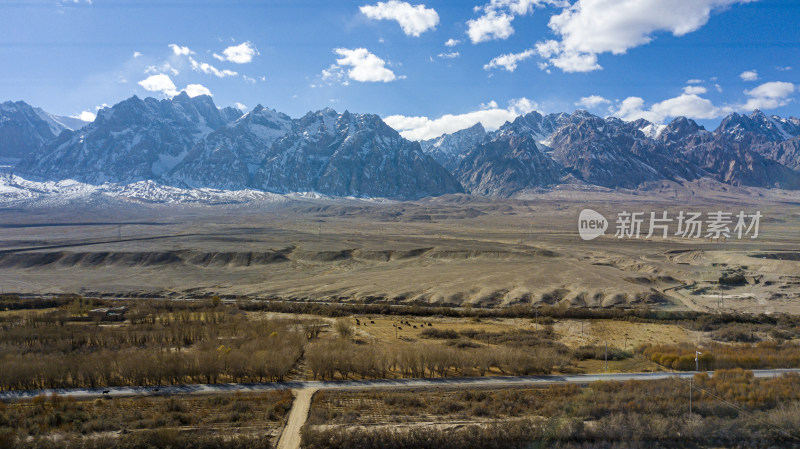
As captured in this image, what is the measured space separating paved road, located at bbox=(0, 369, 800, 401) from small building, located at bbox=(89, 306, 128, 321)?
22.1 metres

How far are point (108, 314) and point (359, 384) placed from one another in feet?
115

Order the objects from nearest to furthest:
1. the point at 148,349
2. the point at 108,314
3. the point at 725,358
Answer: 1. the point at 725,358
2. the point at 148,349
3. the point at 108,314

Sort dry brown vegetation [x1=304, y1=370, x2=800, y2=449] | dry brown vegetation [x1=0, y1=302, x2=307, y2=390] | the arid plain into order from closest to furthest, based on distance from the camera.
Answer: dry brown vegetation [x1=304, y1=370, x2=800, y2=449]
dry brown vegetation [x1=0, y1=302, x2=307, y2=390]
the arid plain

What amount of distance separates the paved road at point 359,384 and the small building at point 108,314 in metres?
22.1

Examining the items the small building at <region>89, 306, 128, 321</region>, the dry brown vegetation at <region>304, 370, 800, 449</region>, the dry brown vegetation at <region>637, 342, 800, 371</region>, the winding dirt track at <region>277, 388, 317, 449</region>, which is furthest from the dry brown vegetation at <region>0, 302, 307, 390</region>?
the dry brown vegetation at <region>637, 342, 800, 371</region>

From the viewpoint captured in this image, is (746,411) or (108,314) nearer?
(746,411)

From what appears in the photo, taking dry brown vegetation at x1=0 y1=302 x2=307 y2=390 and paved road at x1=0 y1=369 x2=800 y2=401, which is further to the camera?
dry brown vegetation at x1=0 y1=302 x2=307 y2=390

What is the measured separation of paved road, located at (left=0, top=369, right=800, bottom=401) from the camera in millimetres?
25156

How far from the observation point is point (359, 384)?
27141 millimetres

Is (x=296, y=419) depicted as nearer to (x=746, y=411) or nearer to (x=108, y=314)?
(x=746, y=411)

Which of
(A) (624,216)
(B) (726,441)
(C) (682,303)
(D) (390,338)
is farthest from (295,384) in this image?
(A) (624,216)

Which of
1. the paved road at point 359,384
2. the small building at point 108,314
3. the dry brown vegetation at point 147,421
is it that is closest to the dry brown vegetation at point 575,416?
the paved road at point 359,384

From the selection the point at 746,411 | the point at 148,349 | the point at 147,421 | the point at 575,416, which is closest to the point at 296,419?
the point at 147,421

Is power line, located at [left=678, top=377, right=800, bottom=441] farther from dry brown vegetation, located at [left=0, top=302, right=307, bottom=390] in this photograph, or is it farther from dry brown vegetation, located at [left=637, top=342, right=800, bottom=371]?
dry brown vegetation, located at [left=0, top=302, right=307, bottom=390]
